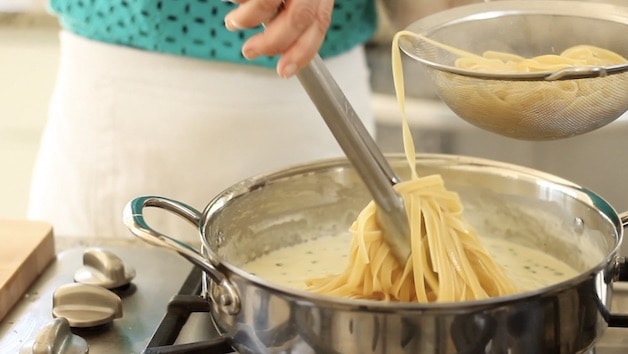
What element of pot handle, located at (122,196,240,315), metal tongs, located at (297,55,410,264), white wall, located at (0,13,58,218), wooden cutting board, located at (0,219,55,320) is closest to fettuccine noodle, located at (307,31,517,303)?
metal tongs, located at (297,55,410,264)

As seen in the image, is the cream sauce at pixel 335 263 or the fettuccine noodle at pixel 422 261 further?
the cream sauce at pixel 335 263

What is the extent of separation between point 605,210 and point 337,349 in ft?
0.95

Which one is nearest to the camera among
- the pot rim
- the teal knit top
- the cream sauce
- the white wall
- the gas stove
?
the pot rim

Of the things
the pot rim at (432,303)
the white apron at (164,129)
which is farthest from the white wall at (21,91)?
the pot rim at (432,303)

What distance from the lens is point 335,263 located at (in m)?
0.91

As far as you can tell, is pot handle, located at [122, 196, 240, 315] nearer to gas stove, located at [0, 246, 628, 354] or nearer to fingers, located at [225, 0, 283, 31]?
gas stove, located at [0, 246, 628, 354]

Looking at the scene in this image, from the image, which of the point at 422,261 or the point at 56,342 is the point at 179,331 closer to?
the point at 56,342

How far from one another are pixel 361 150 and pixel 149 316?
9.4 inches

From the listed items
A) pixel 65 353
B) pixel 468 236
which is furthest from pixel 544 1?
pixel 65 353

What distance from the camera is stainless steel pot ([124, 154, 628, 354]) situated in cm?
62

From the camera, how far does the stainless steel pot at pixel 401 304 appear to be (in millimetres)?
619

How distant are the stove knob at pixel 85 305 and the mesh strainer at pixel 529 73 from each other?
1.10 feet

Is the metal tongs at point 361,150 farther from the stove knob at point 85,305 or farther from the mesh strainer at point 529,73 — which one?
the stove knob at point 85,305

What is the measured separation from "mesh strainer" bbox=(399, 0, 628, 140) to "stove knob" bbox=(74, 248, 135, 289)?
1.05 ft
